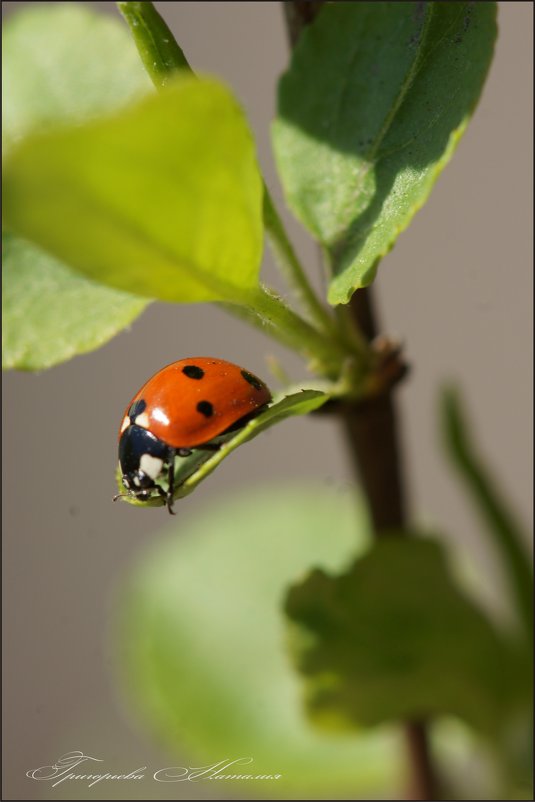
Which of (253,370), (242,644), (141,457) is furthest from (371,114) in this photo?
(253,370)

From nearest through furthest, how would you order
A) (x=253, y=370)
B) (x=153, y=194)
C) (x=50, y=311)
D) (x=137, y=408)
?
(x=153, y=194) → (x=50, y=311) → (x=137, y=408) → (x=253, y=370)

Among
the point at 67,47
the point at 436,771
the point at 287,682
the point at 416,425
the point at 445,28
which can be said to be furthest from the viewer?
the point at 416,425

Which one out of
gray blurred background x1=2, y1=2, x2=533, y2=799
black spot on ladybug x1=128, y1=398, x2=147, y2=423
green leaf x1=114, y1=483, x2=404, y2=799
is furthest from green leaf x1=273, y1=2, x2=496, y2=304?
gray blurred background x1=2, y1=2, x2=533, y2=799

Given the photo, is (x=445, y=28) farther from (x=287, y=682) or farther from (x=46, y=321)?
(x=287, y=682)

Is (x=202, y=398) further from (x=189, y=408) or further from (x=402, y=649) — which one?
(x=402, y=649)

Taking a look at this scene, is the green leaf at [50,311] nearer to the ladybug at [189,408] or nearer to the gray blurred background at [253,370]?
the ladybug at [189,408]

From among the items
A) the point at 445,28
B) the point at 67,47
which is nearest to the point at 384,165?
the point at 445,28

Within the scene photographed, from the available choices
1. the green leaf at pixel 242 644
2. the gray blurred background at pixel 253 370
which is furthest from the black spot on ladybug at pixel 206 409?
the gray blurred background at pixel 253 370
